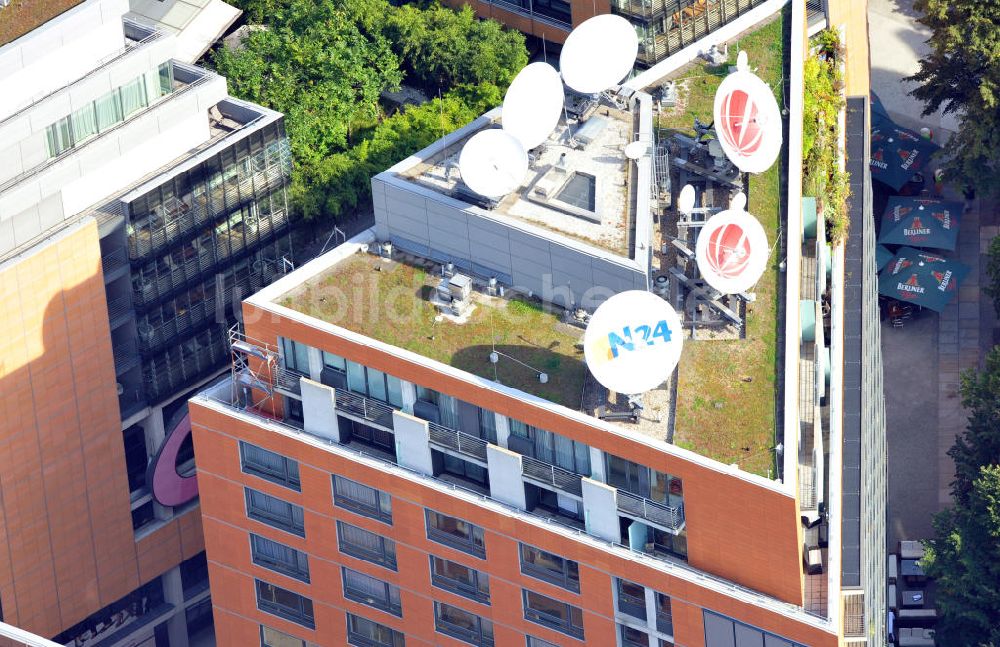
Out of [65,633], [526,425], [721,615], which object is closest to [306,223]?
[65,633]

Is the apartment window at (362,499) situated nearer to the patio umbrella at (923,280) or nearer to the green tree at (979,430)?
the green tree at (979,430)

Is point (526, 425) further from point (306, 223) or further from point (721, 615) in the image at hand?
point (306, 223)

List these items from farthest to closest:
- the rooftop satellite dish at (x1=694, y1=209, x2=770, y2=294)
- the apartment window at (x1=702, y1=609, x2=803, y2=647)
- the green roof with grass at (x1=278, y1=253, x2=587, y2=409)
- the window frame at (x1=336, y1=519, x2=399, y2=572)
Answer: the window frame at (x1=336, y1=519, x2=399, y2=572) → the green roof with grass at (x1=278, y1=253, x2=587, y2=409) → the rooftop satellite dish at (x1=694, y1=209, x2=770, y2=294) → the apartment window at (x1=702, y1=609, x2=803, y2=647)

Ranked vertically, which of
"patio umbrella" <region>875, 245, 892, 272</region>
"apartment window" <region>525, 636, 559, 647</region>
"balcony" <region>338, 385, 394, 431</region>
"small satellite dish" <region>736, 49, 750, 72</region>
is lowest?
"patio umbrella" <region>875, 245, 892, 272</region>

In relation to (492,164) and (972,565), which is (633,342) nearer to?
(492,164)

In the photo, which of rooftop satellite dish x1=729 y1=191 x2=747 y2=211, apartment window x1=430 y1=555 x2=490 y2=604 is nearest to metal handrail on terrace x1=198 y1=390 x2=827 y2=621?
apartment window x1=430 y1=555 x2=490 y2=604

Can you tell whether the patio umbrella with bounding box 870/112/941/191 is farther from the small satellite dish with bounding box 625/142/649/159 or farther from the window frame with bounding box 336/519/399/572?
the window frame with bounding box 336/519/399/572
